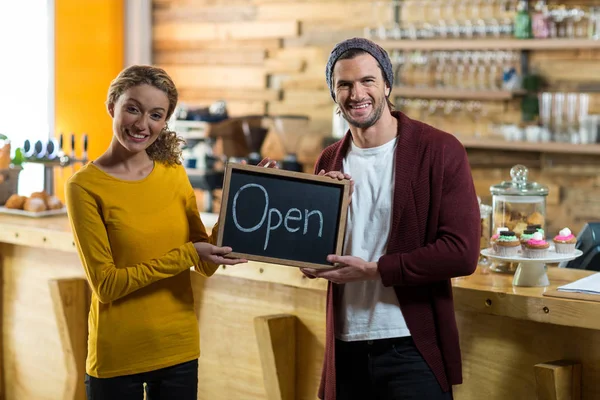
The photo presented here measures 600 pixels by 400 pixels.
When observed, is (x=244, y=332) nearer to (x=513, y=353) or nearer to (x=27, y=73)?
(x=513, y=353)

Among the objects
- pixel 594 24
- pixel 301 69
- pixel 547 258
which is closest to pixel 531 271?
pixel 547 258

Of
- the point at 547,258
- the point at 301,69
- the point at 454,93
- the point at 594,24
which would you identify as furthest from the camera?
the point at 301,69

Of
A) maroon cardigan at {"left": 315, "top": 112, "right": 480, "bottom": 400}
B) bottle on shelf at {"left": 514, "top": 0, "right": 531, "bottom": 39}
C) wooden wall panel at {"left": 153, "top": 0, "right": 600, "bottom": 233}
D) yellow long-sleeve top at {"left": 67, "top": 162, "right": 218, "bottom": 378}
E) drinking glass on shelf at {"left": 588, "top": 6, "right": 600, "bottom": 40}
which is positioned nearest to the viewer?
maroon cardigan at {"left": 315, "top": 112, "right": 480, "bottom": 400}

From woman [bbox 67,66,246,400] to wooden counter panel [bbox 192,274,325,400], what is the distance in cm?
67

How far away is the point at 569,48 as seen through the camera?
5477 mm

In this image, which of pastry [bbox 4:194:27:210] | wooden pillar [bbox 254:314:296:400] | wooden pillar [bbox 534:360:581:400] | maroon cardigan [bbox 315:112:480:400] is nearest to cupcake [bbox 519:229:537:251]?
wooden pillar [bbox 534:360:581:400]

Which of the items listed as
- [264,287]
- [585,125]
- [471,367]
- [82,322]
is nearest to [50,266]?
[82,322]

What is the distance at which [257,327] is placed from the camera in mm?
2793

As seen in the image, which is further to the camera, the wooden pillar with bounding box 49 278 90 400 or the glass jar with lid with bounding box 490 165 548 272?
the wooden pillar with bounding box 49 278 90 400

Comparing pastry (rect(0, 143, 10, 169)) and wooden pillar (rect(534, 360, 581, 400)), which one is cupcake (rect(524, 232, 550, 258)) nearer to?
wooden pillar (rect(534, 360, 581, 400))

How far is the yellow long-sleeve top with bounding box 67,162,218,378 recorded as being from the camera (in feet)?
6.89

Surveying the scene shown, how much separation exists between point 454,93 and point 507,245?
11.4 ft

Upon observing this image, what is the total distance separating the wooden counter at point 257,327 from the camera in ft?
7.61

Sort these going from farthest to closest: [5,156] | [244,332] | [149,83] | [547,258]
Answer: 1. [5,156]
2. [244,332]
3. [547,258]
4. [149,83]
